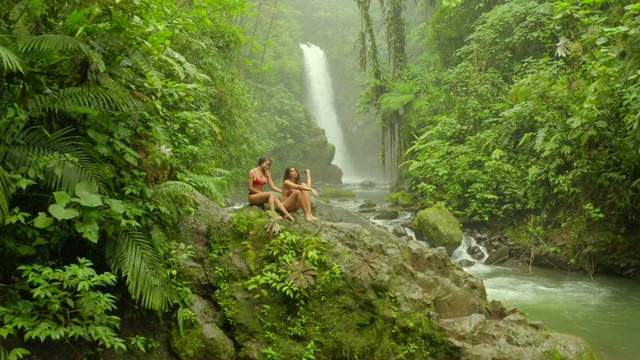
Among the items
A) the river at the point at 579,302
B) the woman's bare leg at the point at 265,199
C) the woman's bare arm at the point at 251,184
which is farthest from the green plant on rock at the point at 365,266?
the river at the point at 579,302

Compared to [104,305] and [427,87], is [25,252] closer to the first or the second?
[104,305]

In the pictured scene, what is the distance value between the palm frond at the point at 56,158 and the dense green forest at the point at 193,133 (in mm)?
11

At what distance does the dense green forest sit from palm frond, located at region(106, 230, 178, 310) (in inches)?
0.6

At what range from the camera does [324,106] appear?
3466 cm

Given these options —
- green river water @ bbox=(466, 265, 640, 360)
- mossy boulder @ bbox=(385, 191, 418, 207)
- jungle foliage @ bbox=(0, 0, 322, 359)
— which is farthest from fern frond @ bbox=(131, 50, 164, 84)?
mossy boulder @ bbox=(385, 191, 418, 207)

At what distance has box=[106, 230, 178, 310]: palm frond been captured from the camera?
388 cm

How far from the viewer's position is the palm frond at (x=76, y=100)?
12.5 feet

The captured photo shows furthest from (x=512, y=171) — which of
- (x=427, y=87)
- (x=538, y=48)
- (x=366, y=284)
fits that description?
(x=366, y=284)

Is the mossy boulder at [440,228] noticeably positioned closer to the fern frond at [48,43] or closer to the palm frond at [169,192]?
the palm frond at [169,192]

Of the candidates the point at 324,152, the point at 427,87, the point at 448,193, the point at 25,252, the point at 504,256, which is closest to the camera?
the point at 25,252

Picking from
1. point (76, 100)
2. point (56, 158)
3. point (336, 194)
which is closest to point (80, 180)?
point (56, 158)

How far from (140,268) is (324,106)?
3151 centimetres

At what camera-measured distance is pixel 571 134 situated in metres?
9.37

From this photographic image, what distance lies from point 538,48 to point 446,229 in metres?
6.93
